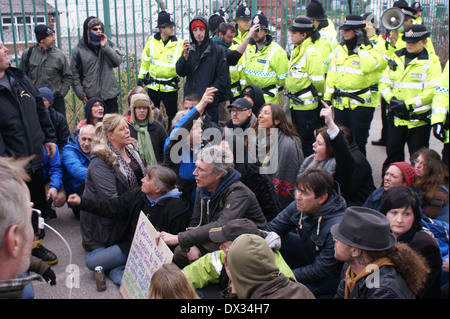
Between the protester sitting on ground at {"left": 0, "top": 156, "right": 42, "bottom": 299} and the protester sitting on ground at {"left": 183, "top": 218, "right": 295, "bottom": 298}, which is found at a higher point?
the protester sitting on ground at {"left": 0, "top": 156, "right": 42, "bottom": 299}

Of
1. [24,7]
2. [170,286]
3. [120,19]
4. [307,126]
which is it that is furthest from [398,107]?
[24,7]

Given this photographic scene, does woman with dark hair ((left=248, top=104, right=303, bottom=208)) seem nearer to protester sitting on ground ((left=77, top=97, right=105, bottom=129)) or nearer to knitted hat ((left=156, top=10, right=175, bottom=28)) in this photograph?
protester sitting on ground ((left=77, top=97, right=105, bottom=129))

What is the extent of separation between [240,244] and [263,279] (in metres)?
0.23

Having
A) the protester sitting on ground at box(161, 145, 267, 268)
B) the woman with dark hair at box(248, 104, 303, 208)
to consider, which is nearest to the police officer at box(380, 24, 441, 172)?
the woman with dark hair at box(248, 104, 303, 208)

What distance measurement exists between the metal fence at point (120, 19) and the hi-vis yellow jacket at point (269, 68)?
66.7 inches

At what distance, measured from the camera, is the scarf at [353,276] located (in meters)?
2.85

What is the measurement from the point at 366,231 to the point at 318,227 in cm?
87

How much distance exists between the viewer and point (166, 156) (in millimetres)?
5082

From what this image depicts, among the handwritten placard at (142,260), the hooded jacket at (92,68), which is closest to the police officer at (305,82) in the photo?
the hooded jacket at (92,68)

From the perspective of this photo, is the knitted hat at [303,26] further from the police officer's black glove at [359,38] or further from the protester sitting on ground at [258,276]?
the protester sitting on ground at [258,276]

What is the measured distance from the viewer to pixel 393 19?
6988 mm

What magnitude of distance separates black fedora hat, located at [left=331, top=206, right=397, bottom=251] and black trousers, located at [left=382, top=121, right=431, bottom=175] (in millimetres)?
3273

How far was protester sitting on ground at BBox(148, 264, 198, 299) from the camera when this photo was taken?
253 centimetres

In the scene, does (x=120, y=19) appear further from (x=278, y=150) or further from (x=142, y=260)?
(x=142, y=260)
